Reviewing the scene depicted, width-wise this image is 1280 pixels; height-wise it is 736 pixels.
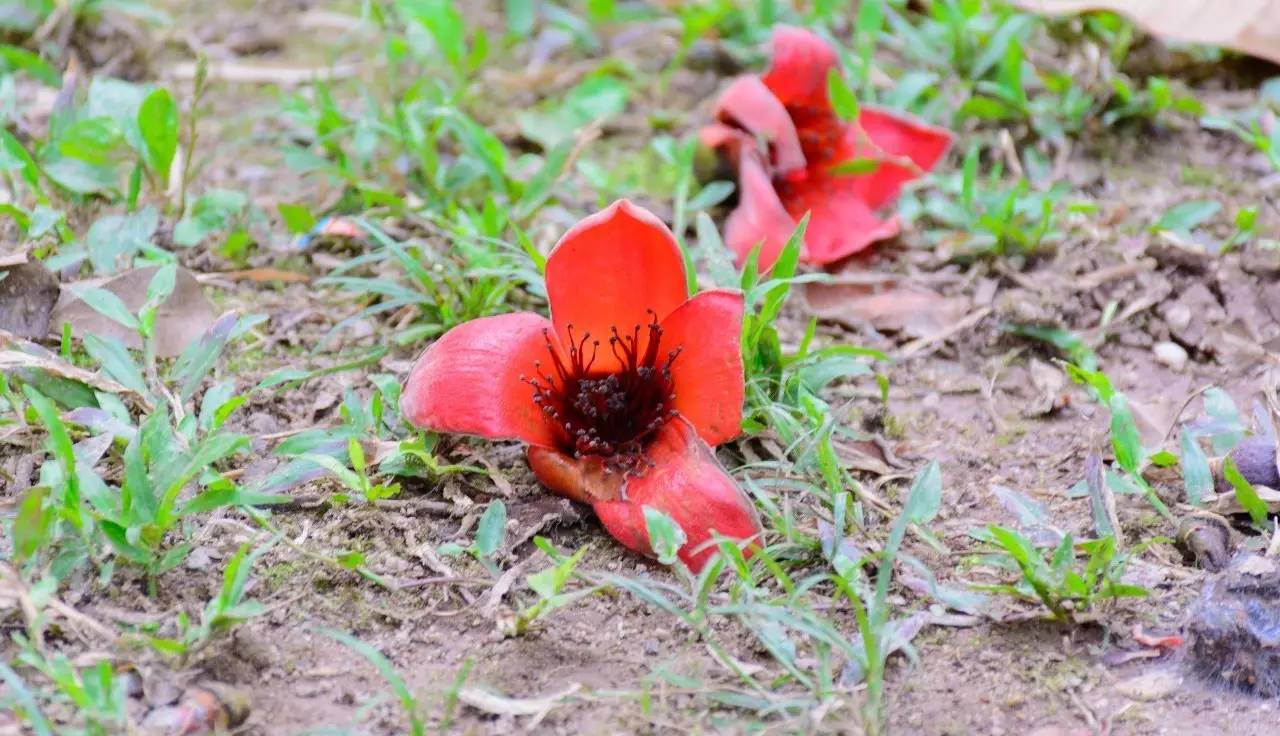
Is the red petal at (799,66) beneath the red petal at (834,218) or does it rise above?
above

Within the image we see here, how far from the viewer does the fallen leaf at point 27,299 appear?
2.80m

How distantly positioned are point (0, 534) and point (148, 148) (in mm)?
1188

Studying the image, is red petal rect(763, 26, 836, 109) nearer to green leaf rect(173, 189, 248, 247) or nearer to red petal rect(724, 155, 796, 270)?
red petal rect(724, 155, 796, 270)

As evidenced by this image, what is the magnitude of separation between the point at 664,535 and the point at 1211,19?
254 cm

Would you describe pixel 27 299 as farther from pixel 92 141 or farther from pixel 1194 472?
pixel 1194 472

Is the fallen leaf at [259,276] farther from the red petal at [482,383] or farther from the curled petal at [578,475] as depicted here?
the curled petal at [578,475]

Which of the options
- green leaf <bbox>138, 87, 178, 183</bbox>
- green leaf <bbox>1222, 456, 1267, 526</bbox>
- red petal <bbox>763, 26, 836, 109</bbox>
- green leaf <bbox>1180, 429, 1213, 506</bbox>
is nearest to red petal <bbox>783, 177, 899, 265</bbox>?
red petal <bbox>763, 26, 836, 109</bbox>

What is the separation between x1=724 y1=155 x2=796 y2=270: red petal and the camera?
10.8 feet

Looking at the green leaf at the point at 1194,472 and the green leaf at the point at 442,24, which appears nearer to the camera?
the green leaf at the point at 1194,472

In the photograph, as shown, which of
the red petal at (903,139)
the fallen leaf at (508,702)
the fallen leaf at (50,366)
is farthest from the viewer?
the red petal at (903,139)

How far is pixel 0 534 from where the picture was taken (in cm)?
229

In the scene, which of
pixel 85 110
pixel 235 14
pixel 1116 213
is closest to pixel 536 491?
pixel 85 110

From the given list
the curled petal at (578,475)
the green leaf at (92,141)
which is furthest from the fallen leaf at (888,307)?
the green leaf at (92,141)

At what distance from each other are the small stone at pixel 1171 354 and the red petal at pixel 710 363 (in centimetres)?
129
